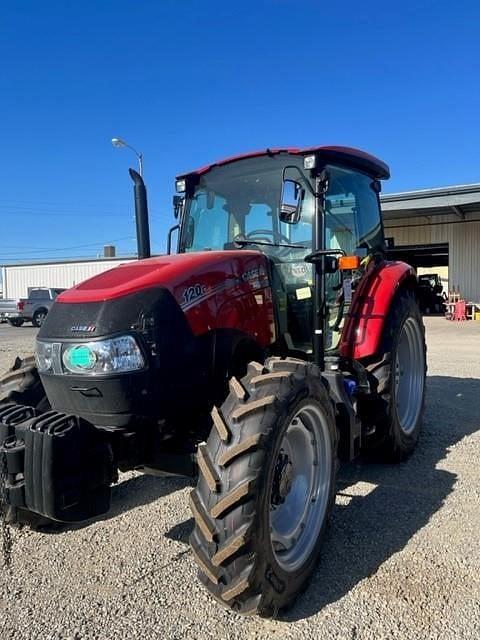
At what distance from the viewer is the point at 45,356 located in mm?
2842

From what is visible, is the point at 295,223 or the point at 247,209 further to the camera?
the point at 247,209

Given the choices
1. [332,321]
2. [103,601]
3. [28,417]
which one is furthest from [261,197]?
[103,601]

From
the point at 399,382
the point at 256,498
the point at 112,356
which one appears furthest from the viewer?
the point at 399,382

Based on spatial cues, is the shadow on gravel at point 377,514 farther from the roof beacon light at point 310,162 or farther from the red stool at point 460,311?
the red stool at point 460,311

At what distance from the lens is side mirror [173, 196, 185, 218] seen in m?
4.24

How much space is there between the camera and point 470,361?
10188mm

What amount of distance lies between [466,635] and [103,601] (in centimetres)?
165

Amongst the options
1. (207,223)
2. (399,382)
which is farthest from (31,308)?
(399,382)

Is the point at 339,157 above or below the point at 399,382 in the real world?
above

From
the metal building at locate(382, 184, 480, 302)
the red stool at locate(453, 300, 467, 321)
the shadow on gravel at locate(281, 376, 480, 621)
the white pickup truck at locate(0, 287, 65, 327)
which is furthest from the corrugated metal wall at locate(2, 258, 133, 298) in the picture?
the shadow on gravel at locate(281, 376, 480, 621)

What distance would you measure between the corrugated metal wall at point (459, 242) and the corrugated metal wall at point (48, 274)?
19878 mm

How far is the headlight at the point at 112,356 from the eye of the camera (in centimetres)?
259

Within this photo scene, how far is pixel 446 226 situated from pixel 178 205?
20.3 metres

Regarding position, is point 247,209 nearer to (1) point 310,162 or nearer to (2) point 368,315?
(1) point 310,162
